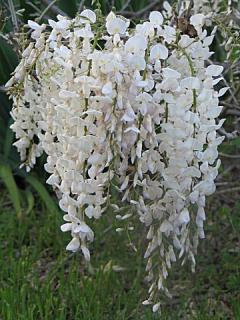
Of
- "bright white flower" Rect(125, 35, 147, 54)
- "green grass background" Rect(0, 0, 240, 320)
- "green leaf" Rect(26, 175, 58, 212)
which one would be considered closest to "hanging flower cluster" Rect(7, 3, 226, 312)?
"bright white flower" Rect(125, 35, 147, 54)

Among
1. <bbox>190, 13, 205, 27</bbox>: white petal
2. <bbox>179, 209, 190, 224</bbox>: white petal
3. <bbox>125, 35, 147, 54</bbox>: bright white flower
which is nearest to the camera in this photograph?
<bbox>125, 35, 147, 54</bbox>: bright white flower

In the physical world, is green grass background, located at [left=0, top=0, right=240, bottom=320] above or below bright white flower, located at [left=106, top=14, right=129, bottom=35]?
below

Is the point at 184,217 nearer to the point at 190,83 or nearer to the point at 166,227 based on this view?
the point at 166,227

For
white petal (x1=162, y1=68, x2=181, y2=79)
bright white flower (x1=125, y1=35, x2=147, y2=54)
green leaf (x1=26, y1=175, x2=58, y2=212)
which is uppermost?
bright white flower (x1=125, y1=35, x2=147, y2=54)

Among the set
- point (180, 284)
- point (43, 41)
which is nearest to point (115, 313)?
point (180, 284)

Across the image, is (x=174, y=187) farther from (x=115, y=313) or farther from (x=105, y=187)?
(x=115, y=313)

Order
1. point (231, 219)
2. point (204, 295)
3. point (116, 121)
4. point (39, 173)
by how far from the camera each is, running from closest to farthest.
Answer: point (116, 121)
point (204, 295)
point (231, 219)
point (39, 173)

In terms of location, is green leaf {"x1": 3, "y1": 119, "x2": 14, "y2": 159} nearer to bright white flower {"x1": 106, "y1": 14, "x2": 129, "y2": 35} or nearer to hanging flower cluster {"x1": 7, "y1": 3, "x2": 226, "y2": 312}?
hanging flower cluster {"x1": 7, "y1": 3, "x2": 226, "y2": 312}
